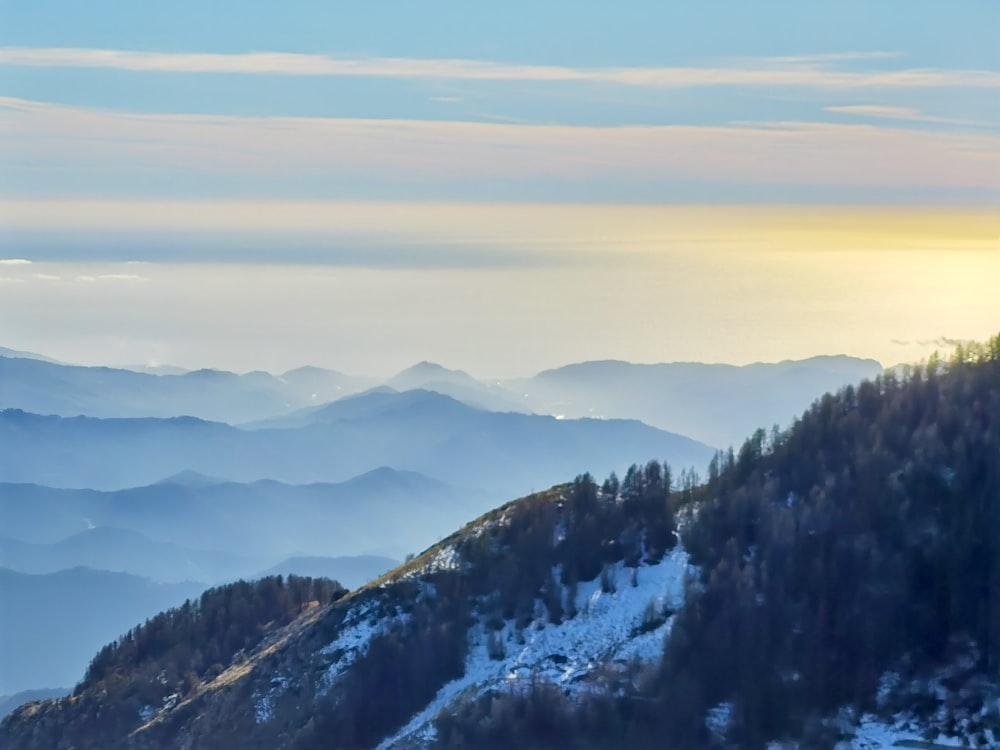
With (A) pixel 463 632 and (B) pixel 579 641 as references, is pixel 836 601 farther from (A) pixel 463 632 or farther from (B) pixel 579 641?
(A) pixel 463 632

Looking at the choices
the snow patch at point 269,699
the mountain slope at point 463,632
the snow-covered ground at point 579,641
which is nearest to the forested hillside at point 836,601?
the snow-covered ground at point 579,641

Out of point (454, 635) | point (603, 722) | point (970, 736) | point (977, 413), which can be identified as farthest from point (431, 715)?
point (977, 413)

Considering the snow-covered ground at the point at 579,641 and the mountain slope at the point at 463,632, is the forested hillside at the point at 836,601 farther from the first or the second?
the mountain slope at the point at 463,632

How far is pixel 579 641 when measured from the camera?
83.6 m

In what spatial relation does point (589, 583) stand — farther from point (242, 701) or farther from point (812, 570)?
point (242, 701)

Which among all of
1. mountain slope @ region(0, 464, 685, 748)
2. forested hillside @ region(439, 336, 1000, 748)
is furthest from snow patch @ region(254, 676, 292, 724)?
forested hillside @ region(439, 336, 1000, 748)

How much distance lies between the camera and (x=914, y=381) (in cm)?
9150

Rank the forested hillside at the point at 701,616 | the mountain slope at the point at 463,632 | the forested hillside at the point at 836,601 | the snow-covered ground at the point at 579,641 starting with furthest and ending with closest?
1. the mountain slope at the point at 463,632
2. the snow-covered ground at the point at 579,641
3. the forested hillside at the point at 701,616
4. the forested hillside at the point at 836,601

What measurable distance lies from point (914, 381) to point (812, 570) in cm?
1684

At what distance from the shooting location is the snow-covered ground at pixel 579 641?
80.8m

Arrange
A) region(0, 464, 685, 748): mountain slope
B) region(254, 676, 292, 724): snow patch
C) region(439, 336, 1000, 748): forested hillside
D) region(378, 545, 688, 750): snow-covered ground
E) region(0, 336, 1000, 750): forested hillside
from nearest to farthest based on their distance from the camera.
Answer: region(439, 336, 1000, 748): forested hillside, region(0, 336, 1000, 750): forested hillside, region(378, 545, 688, 750): snow-covered ground, region(0, 464, 685, 748): mountain slope, region(254, 676, 292, 724): snow patch

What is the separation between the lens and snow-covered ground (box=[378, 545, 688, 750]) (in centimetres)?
8075

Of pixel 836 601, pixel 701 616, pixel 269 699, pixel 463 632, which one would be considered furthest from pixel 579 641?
pixel 269 699

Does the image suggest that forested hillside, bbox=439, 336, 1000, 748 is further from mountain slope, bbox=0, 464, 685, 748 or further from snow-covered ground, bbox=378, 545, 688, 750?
mountain slope, bbox=0, 464, 685, 748
